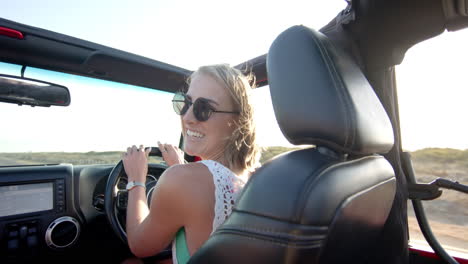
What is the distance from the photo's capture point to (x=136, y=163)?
1777 mm

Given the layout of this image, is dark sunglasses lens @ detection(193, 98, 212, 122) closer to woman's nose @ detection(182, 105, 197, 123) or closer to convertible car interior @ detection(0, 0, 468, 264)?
woman's nose @ detection(182, 105, 197, 123)

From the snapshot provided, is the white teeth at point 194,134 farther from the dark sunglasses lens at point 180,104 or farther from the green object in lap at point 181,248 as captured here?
the green object in lap at point 181,248

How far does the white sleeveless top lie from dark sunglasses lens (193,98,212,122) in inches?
10.0

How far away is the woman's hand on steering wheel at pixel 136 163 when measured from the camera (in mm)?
1692

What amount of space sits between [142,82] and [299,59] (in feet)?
6.28

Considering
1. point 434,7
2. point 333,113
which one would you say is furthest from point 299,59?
point 434,7

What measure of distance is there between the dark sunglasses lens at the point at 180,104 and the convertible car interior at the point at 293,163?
549 millimetres

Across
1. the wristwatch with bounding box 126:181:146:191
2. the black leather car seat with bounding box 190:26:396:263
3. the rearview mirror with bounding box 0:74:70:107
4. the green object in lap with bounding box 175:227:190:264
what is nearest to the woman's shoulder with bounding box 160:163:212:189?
the green object in lap with bounding box 175:227:190:264

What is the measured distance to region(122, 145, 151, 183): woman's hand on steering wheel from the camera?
5.55ft

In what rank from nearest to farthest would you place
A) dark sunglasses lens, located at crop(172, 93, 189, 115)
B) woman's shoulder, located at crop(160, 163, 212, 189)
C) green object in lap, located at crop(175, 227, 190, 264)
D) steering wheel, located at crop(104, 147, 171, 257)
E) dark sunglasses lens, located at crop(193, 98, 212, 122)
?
woman's shoulder, located at crop(160, 163, 212, 189) < green object in lap, located at crop(175, 227, 190, 264) < dark sunglasses lens, located at crop(193, 98, 212, 122) < dark sunglasses lens, located at crop(172, 93, 189, 115) < steering wheel, located at crop(104, 147, 171, 257)

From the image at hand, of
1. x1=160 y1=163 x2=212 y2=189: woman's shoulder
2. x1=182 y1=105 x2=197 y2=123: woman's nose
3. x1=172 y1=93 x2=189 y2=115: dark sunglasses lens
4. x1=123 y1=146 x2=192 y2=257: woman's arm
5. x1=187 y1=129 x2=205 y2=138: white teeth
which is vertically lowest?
x1=123 y1=146 x2=192 y2=257: woman's arm

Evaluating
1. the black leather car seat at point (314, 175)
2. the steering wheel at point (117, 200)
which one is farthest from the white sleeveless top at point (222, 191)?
the steering wheel at point (117, 200)

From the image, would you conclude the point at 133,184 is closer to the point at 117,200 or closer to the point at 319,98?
the point at 117,200

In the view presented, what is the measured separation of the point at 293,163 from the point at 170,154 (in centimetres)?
153
